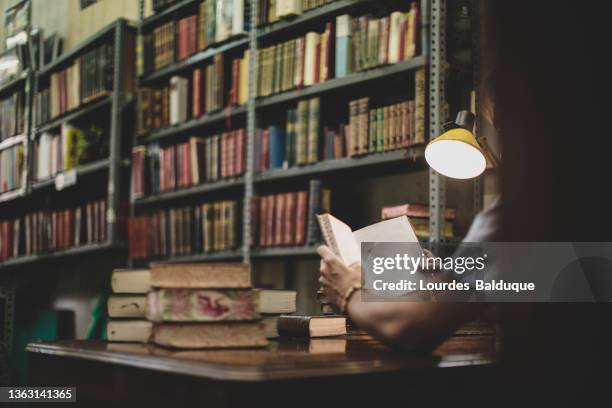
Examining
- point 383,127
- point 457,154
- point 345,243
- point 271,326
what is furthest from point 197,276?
point 383,127

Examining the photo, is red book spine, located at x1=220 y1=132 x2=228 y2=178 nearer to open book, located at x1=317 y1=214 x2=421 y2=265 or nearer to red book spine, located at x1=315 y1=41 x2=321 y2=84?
red book spine, located at x1=315 y1=41 x2=321 y2=84

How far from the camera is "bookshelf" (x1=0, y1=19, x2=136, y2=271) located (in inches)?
185

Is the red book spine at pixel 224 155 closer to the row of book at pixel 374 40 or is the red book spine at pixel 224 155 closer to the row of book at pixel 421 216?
the row of book at pixel 374 40

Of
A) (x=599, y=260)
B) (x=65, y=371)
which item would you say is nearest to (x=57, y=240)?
(x=65, y=371)

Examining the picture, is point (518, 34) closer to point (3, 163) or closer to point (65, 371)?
point (65, 371)

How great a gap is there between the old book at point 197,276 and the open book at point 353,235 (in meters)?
0.22

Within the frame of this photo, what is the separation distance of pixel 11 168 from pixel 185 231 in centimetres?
228

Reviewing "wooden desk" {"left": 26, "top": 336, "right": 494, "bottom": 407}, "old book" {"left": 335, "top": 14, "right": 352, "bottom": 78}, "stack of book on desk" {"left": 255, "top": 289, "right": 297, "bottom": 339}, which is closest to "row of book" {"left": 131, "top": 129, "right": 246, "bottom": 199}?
"old book" {"left": 335, "top": 14, "right": 352, "bottom": 78}

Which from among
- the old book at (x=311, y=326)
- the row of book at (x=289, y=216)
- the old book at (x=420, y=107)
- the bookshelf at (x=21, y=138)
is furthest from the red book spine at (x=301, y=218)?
the bookshelf at (x=21, y=138)

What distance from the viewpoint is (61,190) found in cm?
558

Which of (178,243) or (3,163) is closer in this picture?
(178,243)

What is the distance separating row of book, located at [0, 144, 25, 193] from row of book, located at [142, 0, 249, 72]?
5.29ft

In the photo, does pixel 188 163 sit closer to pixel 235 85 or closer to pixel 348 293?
pixel 235 85

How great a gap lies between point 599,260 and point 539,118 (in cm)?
30
